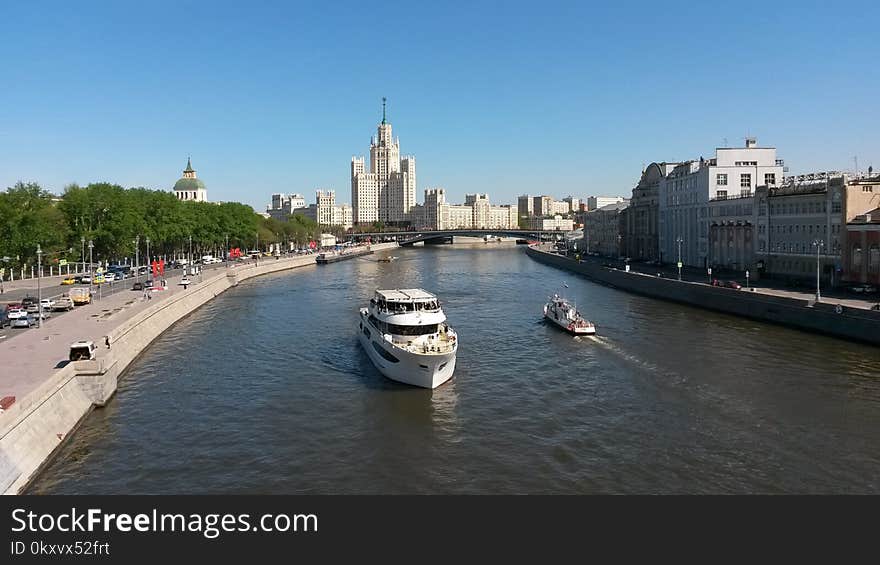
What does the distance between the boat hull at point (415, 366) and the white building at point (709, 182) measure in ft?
223

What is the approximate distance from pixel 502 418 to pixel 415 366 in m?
7.69

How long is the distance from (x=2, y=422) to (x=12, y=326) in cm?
3081

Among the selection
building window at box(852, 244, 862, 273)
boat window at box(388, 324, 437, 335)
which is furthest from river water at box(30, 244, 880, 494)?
building window at box(852, 244, 862, 273)

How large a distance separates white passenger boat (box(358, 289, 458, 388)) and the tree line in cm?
3864

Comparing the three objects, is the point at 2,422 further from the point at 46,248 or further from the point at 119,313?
the point at 46,248

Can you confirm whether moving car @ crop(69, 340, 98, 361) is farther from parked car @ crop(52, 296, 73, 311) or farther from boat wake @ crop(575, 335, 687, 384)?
boat wake @ crop(575, 335, 687, 384)

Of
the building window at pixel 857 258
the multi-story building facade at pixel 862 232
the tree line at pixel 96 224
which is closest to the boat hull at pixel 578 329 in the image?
the multi-story building facade at pixel 862 232

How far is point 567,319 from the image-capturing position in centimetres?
6462

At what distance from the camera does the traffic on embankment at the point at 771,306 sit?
5469 centimetres

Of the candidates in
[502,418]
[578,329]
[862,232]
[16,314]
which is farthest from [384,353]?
[862,232]

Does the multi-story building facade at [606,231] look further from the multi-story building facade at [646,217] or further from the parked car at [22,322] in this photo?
the parked car at [22,322]
